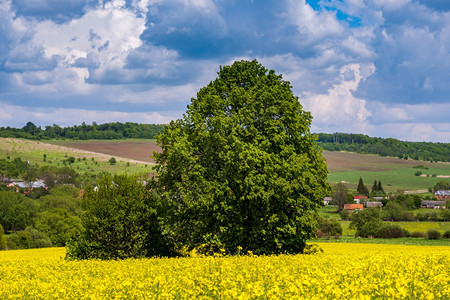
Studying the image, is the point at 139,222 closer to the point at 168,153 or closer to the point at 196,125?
the point at 168,153

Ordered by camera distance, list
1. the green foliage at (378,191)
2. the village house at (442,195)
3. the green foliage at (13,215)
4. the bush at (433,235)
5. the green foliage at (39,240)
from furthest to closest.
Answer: the green foliage at (378,191) < the village house at (442,195) < the green foliage at (13,215) < the green foliage at (39,240) < the bush at (433,235)

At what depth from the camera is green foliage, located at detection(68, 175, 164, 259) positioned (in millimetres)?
33906

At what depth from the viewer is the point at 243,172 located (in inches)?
1222

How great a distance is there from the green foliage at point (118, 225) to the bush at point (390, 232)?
195ft

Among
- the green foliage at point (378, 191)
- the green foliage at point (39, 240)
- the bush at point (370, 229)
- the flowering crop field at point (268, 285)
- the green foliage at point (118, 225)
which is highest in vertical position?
the flowering crop field at point (268, 285)

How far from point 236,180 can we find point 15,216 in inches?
4373

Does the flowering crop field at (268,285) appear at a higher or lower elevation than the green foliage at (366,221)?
higher

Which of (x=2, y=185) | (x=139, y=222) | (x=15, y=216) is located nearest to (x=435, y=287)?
(x=139, y=222)

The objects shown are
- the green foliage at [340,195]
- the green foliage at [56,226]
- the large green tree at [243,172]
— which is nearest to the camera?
the large green tree at [243,172]

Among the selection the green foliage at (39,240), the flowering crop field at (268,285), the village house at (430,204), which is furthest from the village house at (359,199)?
the flowering crop field at (268,285)

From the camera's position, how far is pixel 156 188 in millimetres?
35062

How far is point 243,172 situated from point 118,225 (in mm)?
10071

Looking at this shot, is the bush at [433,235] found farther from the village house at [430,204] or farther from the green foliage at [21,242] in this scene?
the village house at [430,204]

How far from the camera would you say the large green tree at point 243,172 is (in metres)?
30.4
